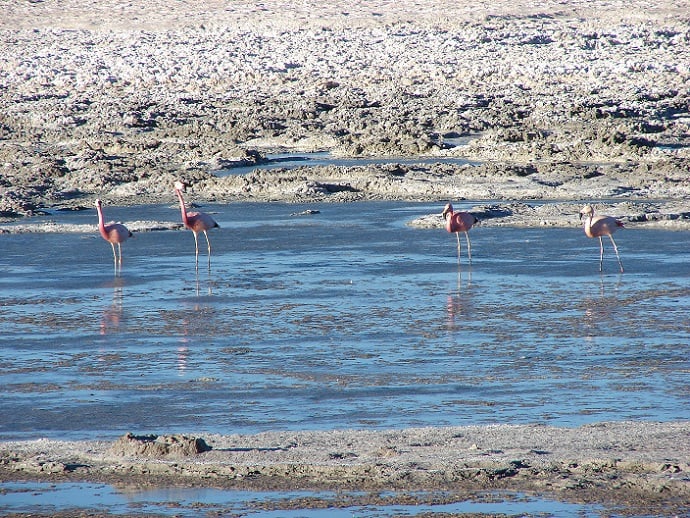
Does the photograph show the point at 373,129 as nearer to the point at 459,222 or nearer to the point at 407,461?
the point at 459,222

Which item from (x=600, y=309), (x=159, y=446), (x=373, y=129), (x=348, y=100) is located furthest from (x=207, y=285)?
(x=348, y=100)

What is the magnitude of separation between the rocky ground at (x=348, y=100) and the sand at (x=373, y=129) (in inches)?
3.8

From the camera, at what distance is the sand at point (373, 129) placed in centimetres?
674

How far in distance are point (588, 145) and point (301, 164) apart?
6.03 m

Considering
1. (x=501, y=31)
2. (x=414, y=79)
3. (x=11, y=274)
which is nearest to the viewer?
(x=11, y=274)

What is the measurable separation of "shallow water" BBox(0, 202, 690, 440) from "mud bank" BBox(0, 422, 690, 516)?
0.56 metres

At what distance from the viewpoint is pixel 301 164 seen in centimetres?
2541

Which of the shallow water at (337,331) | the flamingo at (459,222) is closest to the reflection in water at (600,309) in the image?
the shallow water at (337,331)

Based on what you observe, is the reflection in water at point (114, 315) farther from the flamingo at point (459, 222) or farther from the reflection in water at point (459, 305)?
the flamingo at point (459, 222)

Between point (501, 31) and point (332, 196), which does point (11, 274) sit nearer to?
point (332, 196)

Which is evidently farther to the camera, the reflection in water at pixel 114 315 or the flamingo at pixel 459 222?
the flamingo at pixel 459 222

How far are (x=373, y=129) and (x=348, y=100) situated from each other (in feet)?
26.9

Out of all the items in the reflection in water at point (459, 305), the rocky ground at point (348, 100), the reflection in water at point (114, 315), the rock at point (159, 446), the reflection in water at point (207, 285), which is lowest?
the reflection in water at point (459, 305)

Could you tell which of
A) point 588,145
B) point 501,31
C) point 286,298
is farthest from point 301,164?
point 501,31
